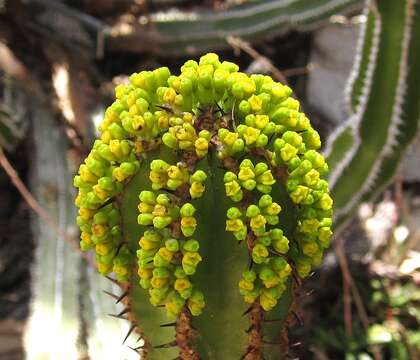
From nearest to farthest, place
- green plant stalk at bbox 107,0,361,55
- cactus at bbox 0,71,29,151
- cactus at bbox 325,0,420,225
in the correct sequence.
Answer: cactus at bbox 325,0,420,225
cactus at bbox 0,71,29,151
green plant stalk at bbox 107,0,361,55

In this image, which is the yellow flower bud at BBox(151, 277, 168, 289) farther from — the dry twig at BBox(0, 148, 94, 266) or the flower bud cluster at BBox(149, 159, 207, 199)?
the dry twig at BBox(0, 148, 94, 266)

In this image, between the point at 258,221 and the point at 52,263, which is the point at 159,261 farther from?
the point at 52,263

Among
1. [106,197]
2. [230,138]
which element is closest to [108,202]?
[106,197]

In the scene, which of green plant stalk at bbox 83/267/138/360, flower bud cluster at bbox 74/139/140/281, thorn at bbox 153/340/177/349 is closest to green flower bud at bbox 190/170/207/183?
flower bud cluster at bbox 74/139/140/281

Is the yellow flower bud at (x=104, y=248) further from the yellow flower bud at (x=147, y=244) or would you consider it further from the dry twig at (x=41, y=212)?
the dry twig at (x=41, y=212)

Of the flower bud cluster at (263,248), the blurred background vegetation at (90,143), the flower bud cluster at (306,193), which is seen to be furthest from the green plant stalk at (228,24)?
the flower bud cluster at (263,248)

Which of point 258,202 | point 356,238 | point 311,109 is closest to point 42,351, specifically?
point 258,202

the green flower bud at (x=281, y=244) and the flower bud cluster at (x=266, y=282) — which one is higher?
the green flower bud at (x=281, y=244)
